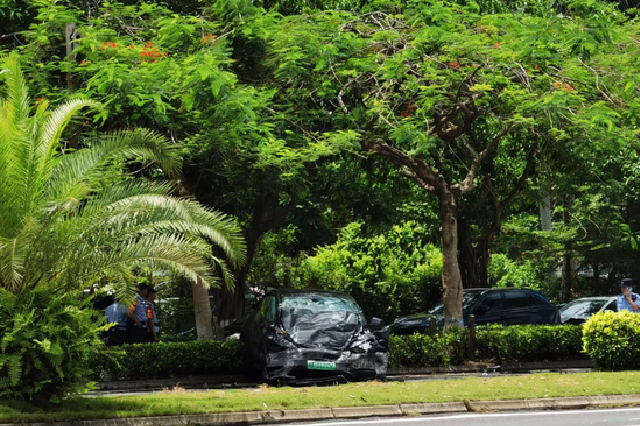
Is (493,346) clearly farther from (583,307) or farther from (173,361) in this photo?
(583,307)

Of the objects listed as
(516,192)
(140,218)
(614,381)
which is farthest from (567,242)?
(140,218)

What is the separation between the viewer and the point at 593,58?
671 inches

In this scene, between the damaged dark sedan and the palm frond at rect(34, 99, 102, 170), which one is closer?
the palm frond at rect(34, 99, 102, 170)

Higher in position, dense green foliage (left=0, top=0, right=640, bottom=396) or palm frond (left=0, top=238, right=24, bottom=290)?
dense green foliage (left=0, top=0, right=640, bottom=396)

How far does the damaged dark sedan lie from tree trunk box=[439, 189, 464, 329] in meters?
3.84

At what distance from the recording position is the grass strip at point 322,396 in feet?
34.7

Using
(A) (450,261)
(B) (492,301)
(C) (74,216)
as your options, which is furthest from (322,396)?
(B) (492,301)

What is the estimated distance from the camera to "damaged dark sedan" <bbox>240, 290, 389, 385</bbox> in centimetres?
1414

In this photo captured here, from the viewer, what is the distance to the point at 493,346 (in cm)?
1873

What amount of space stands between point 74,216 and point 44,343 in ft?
5.55

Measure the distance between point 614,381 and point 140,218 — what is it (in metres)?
7.98

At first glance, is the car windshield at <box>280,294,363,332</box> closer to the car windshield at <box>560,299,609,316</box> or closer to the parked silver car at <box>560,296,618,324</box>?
the parked silver car at <box>560,296,618,324</box>

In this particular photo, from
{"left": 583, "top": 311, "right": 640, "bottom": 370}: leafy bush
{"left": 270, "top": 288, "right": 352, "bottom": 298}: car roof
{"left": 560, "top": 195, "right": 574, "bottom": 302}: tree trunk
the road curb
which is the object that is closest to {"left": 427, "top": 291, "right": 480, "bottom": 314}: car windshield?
{"left": 583, "top": 311, "right": 640, "bottom": 370}: leafy bush

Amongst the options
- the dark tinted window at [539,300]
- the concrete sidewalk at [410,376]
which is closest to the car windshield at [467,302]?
the dark tinted window at [539,300]
